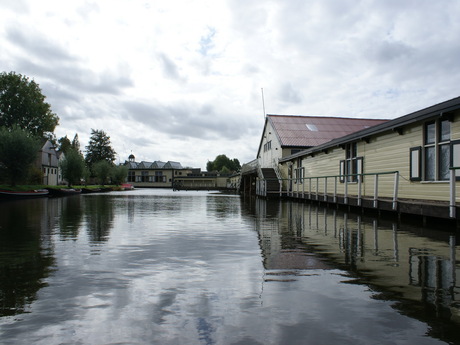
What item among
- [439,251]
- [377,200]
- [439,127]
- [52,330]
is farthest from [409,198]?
[52,330]

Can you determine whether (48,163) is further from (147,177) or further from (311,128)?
(311,128)

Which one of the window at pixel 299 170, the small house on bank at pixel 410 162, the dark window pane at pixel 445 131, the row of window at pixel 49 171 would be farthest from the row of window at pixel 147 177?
the dark window pane at pixel 445 131

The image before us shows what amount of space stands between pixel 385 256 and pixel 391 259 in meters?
0.25

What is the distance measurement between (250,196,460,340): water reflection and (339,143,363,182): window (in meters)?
8.90

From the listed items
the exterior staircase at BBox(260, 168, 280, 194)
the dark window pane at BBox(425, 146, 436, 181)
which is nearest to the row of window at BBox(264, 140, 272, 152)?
the exterior staircase at BBox(260, 168, 280, 194)

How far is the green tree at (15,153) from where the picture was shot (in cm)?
3728

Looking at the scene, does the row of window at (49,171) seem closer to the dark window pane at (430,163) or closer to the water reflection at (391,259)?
the dark window pane at (430,163)

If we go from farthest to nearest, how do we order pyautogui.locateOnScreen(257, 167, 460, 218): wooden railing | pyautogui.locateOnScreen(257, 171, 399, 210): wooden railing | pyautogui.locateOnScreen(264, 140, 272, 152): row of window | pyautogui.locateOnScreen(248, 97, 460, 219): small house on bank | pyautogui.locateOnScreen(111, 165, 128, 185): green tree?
pyautogui.locateOnScreen(111, 165, 128, 185): green tree
pyautogui.locateOnScreen(264, 140, 272, 152): row of window
pyautogui.locateOnScreen(257, 171, 399, 210): wooden railing
pyautogui.locateOnScreen(248, 97, 460, 219): small house on bank
pyautogui.locateOnScreen(257, 167, 460, 218): wooden railing

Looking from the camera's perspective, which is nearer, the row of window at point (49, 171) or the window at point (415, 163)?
the window at point (415, 163)

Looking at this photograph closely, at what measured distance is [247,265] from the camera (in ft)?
19.4

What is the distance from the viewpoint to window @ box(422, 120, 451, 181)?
487 inches

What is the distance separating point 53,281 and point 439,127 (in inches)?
494

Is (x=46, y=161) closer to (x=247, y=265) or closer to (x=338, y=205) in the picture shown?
(x=338, y=205)

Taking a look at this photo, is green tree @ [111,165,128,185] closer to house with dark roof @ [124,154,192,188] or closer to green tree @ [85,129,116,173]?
house with dark roof @ [124,154,192,188]
